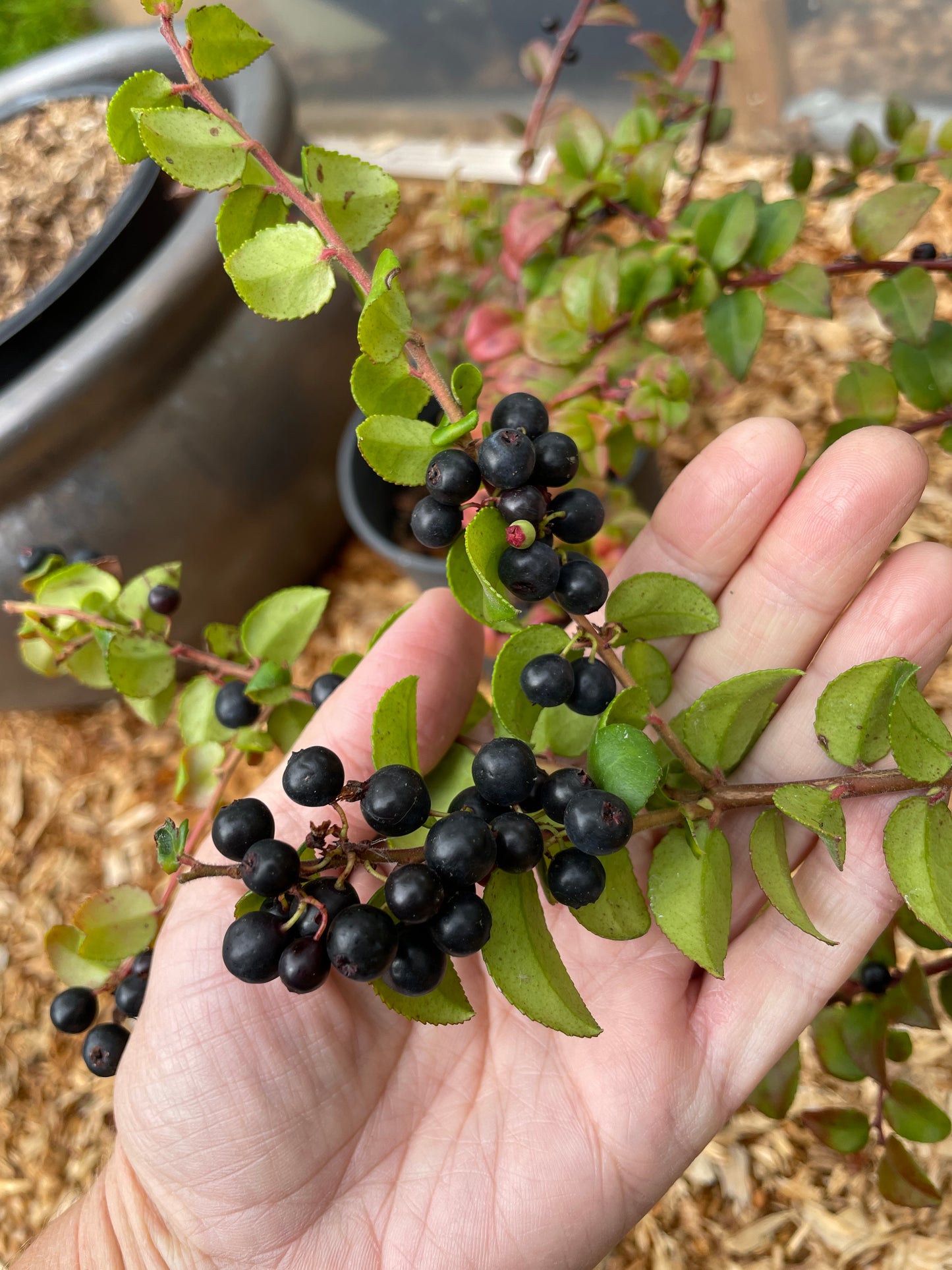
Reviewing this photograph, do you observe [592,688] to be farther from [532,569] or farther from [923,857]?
[923,857]

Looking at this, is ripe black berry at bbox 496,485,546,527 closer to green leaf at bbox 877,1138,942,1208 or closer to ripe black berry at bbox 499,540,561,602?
ripe black berry at bbox 499,540,561,602

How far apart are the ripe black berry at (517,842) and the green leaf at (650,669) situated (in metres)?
0.24

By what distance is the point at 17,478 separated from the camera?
153cm

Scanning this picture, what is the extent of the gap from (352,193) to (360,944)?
583mm

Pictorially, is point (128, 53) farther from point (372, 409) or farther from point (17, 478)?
point (372, 409)

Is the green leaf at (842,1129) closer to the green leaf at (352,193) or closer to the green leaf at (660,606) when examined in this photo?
the green leaf at (660,606)

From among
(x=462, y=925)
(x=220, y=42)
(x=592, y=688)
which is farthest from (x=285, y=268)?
(x=462, y=925)

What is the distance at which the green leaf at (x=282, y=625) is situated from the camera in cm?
108

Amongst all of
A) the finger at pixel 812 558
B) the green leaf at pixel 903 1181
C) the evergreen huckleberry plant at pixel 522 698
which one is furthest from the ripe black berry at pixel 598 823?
the green leaf at pixel 903 1181

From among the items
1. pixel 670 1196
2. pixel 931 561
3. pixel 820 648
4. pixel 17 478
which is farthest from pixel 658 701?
pixel 17 478

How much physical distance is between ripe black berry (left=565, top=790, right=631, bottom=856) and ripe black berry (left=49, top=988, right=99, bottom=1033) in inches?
24.3

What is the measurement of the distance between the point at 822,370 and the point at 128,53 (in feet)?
5.25

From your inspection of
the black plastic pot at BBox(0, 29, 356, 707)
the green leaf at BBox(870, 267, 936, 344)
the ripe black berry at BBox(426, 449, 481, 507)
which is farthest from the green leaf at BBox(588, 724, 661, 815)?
the black plastic pot at BBox(0, 29, 356, 707)

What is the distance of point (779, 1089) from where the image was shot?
1033mm
